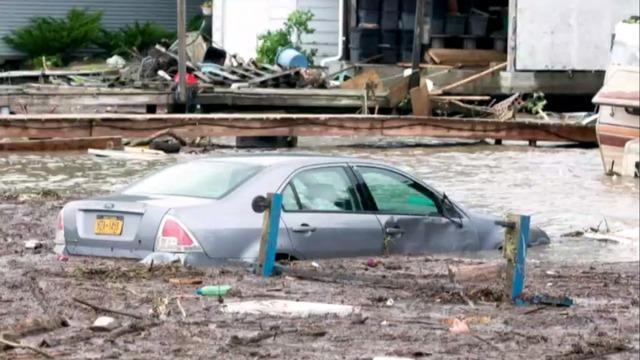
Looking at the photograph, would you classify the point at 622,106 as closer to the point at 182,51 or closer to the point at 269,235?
the point at 269,235

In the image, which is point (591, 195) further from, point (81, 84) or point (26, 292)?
point (81, 84)

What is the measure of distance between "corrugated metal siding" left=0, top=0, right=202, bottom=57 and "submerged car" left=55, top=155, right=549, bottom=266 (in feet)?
115

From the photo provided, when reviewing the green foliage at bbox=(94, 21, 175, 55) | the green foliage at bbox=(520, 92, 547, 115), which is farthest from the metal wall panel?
the green foliage at bbox=(94, 21, 175, 55)

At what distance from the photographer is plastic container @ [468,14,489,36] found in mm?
40875

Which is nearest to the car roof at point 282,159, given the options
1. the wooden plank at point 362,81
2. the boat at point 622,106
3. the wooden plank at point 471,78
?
the boat at point 622,106

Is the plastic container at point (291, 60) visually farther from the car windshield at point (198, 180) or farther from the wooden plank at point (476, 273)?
the wooden plank at point (476, 273)

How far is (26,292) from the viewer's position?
959 cm

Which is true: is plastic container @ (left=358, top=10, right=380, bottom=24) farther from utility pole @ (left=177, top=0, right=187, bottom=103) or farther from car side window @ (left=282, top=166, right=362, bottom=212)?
car side window @ (left=282, top=166, right=362, bottom=212)

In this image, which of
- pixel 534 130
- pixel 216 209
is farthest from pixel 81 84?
pixel 216 209

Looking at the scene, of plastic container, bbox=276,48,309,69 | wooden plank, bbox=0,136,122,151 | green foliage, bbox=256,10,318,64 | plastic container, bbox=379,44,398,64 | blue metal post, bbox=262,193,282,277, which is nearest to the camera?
blue metal post, bbox=262,193,282,277

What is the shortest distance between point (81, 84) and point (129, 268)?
26.9 metres

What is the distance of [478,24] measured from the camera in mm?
41062

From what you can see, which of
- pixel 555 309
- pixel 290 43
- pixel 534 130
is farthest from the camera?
pixel 290 43

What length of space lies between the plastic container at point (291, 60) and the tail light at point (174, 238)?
91.5 feet
